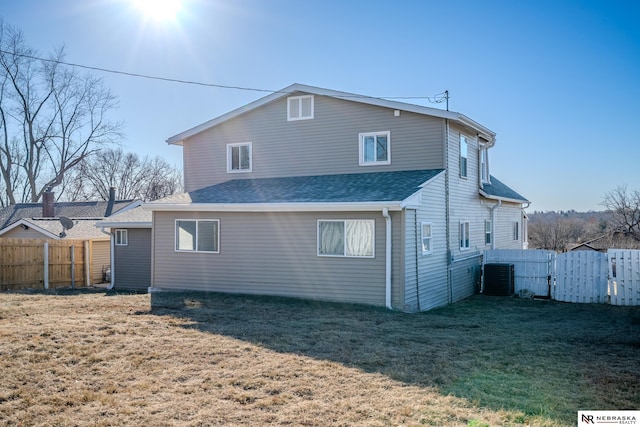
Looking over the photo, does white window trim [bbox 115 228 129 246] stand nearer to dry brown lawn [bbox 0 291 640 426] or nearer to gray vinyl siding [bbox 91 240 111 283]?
gray vinyl siding [bbox 91 240 111 283]

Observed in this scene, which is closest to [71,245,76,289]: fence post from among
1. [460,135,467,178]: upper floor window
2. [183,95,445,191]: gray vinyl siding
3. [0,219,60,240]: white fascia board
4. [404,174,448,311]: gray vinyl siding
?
[0,219,60,240]: white fascia board

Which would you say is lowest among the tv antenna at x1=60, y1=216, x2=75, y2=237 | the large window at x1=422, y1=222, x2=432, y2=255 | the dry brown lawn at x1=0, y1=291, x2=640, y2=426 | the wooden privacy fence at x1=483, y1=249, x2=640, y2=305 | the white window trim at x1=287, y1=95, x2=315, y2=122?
the dry brown lawn at x1=0, y1=291, x2=640, y2=426

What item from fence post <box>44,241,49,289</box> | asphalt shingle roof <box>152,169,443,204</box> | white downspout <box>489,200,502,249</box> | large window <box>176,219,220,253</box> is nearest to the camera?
asphalt shingle roof <box>152,169,443,204</box>

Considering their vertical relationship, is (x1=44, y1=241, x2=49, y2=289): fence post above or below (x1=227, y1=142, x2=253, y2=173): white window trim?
below

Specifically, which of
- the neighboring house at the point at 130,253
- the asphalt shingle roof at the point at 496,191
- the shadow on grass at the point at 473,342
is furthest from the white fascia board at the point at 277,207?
the asphalt shingle roof at the point at 496,191

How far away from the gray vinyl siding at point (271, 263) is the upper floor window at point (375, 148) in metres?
3.07

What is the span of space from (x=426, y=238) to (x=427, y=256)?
487 mm

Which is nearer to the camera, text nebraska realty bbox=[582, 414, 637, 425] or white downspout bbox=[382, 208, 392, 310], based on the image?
text nebraska realty bbox=[582, 414, 637, 425]

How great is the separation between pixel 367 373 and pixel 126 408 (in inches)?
118

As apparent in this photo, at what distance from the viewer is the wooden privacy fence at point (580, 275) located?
13.7 metres

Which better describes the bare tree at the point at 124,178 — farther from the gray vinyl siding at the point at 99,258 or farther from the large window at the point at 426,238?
the large window at the point at 426,238

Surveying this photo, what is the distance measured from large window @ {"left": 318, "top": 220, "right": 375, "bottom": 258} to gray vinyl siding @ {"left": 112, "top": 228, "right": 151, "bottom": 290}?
887 centimetres

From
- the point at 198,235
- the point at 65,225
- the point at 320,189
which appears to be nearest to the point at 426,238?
the point at 320,189

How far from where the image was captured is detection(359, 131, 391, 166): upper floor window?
14641 mm
